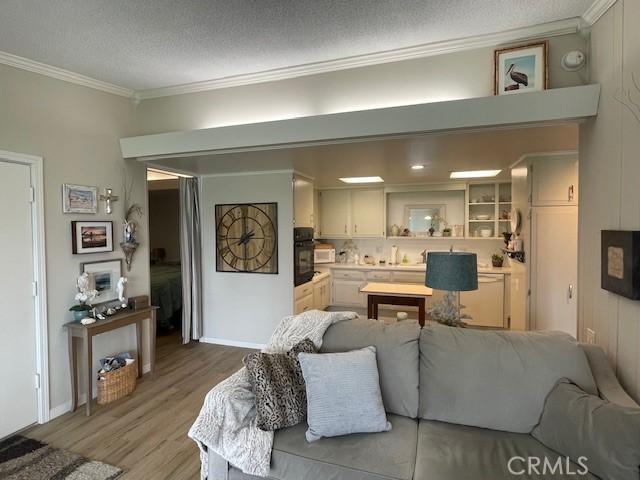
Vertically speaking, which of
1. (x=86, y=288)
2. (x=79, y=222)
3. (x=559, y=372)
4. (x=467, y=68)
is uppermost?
(x=467, y=68)

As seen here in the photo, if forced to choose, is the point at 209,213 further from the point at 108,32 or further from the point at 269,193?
the point at 108,32

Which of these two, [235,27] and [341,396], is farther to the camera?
[235,27]

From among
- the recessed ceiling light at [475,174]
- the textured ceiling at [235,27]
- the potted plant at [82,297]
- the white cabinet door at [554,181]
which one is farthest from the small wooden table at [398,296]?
the potted plant at [82,297]

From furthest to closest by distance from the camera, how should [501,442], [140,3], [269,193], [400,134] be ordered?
[269,193] < [400,134] < [140,3] < [501,442]

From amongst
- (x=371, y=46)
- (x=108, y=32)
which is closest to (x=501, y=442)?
(x=371, y=46)

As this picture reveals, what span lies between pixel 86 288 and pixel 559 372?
354cm

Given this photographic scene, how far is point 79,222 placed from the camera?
2973 mm

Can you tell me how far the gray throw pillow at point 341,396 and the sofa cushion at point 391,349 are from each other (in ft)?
0.43

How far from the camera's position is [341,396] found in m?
1.75

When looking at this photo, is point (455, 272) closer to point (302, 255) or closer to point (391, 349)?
point (391, 349)

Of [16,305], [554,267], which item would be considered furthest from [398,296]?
[16,305]

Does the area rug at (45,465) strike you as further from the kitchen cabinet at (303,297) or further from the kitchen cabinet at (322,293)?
the kitchen cabinet at (322,293)

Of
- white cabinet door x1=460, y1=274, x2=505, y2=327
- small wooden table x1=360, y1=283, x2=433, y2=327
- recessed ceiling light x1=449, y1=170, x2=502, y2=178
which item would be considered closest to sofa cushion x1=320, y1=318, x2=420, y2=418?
small wooden table x1=360, y1=283, x2=433, y2=327

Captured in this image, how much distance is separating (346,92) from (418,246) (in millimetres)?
3853
